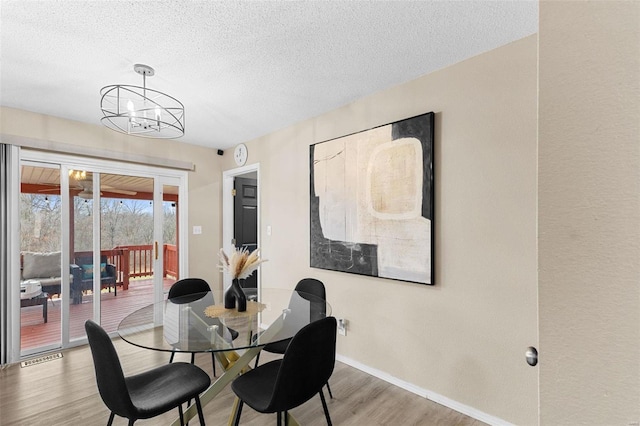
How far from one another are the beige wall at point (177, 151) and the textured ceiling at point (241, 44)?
254mm

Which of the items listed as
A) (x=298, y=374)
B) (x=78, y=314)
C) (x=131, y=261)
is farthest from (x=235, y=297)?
(x=78, y=314)

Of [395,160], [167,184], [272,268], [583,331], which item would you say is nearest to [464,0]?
[395,160]

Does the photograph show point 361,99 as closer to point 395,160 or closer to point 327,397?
point 395,160

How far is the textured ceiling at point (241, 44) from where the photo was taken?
1.61 metres

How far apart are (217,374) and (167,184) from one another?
8.50 ft

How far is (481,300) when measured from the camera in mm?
1988

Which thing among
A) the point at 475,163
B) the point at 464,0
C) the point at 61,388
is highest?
the point at 464,0

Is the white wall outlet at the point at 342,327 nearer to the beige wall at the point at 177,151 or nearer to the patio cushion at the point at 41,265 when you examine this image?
the beige wall at the point at 177,151

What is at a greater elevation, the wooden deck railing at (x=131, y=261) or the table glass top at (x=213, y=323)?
the wooden deck railing at (x=131, y=261)

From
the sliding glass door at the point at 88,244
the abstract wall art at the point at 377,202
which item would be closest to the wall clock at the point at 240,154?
the sliding glass door at the point at 88,244

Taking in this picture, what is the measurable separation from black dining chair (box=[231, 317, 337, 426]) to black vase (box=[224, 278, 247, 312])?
0.55 metres

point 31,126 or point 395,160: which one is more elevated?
point 31,126

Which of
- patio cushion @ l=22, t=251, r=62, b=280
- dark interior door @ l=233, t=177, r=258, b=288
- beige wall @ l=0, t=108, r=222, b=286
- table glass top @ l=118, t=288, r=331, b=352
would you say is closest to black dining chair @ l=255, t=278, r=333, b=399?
table glass top @ l=118, t=288, r=331, b=352

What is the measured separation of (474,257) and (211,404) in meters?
2.17
